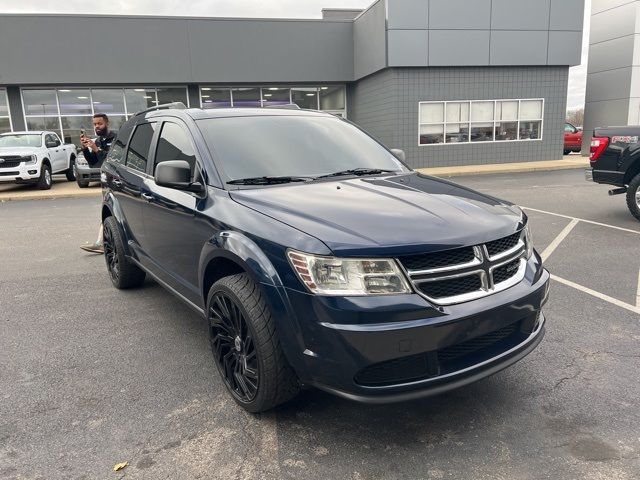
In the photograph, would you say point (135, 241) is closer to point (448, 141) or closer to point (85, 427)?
point (85, 427)

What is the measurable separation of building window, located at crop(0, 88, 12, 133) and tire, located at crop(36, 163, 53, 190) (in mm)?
6833

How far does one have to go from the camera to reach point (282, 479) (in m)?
2.45

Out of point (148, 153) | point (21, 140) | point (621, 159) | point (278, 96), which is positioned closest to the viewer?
point (148, 153)

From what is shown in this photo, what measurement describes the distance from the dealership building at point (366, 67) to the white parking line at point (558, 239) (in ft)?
38.6

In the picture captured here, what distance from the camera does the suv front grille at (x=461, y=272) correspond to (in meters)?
2.46

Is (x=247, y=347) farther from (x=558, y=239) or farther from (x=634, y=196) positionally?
(x=634, y=196)

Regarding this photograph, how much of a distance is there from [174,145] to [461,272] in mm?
2523

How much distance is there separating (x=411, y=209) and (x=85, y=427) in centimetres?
226

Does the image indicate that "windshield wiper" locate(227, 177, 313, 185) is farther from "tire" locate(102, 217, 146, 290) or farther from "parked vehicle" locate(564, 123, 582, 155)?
"parked vehicle" locate(564, 123, 582, 155)

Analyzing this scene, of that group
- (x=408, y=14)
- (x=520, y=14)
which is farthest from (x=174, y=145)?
(x=520, y=14)

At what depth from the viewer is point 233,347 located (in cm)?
305

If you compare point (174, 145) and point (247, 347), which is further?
point (174, 145)

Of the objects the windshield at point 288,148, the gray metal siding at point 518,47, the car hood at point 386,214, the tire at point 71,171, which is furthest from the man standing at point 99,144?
the gray metal siding at point 518,47

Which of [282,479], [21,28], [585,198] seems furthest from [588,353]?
[21,28]
